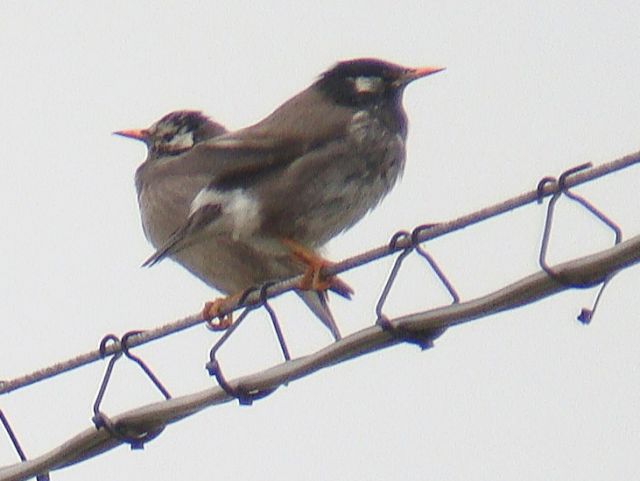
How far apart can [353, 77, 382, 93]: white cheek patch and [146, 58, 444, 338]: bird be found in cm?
32

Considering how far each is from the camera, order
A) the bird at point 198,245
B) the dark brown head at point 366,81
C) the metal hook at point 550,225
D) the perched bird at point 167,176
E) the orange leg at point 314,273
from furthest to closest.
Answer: the perched bird at point 167,176, the bird at point 198,245, the dark brown head at point 366,81, the orange leg at point 314,273, the metal hook at point 550,225

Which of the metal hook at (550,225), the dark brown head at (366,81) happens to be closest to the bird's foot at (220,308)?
the dark brown head at (366,81)

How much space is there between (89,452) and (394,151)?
2834 millimetres

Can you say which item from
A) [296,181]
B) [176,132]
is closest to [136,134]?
[176,132]

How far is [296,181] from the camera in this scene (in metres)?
6.47

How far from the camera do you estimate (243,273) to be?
298 inches

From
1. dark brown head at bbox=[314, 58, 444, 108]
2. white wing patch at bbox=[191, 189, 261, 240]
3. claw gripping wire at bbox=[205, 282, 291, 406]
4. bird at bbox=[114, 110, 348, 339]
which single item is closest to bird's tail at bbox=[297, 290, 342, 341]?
bird at bbox=[114, 110, 348, 339]

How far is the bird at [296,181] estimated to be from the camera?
646cm

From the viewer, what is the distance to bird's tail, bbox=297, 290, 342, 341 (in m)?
7.64

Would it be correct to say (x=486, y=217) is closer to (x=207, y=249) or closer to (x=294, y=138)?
(x=294, y=138)

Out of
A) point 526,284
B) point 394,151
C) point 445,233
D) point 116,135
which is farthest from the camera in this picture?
point 116,135

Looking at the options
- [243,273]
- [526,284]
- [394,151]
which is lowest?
[243,273]

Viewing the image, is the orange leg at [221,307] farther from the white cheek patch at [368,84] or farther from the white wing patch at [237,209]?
the white cheek patch at [368,84]

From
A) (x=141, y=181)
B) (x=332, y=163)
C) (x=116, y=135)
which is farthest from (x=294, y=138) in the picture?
(x=116, y=135)
